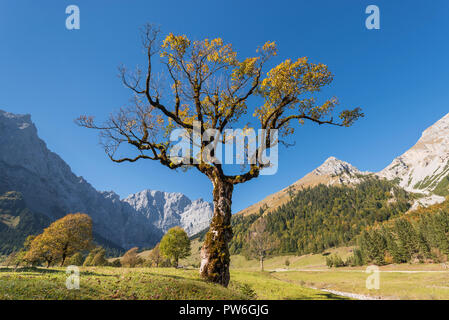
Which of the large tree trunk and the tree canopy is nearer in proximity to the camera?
the large tree trunk

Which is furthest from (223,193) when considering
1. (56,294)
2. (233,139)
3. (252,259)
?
(252,259)

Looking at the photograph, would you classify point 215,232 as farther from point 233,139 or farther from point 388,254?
point 388,254

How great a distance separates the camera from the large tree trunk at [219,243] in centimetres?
1291

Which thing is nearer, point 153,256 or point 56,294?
point 56,294

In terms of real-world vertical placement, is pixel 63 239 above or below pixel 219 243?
below

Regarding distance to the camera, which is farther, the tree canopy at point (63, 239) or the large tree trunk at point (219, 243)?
the tree canopy at point (63, 239)

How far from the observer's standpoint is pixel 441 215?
96.6 m

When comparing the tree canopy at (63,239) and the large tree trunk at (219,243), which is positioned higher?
the large tree trunk at (219,243)

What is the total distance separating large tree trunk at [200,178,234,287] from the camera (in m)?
12.9

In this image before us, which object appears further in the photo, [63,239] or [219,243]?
[63,239]

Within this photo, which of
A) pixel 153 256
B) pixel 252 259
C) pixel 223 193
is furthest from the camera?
pixel 252 259

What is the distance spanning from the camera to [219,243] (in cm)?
1348

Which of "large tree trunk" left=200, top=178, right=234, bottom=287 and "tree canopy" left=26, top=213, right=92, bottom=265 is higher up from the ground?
"large tree trunk" left=200, top=178, right=234, bottom=287

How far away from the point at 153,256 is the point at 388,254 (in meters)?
128
